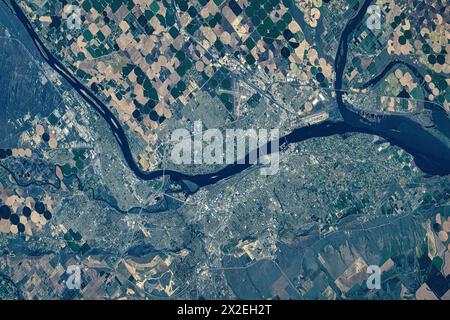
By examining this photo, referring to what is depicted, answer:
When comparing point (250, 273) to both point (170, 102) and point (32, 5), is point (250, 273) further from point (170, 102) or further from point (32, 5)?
point (32, 5)

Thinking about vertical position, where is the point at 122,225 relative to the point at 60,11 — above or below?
below

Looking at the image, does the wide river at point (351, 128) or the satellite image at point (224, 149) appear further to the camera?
the wide river at point (351, 128)

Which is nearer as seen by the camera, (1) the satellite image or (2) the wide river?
(1) the satellite image

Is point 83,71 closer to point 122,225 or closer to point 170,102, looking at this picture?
point 170,102

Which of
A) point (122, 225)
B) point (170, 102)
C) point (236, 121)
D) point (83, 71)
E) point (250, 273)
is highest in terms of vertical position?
point (83, 71)

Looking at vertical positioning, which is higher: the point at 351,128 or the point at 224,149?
the point at 224,149

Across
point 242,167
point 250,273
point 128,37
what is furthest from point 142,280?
point 128,37
